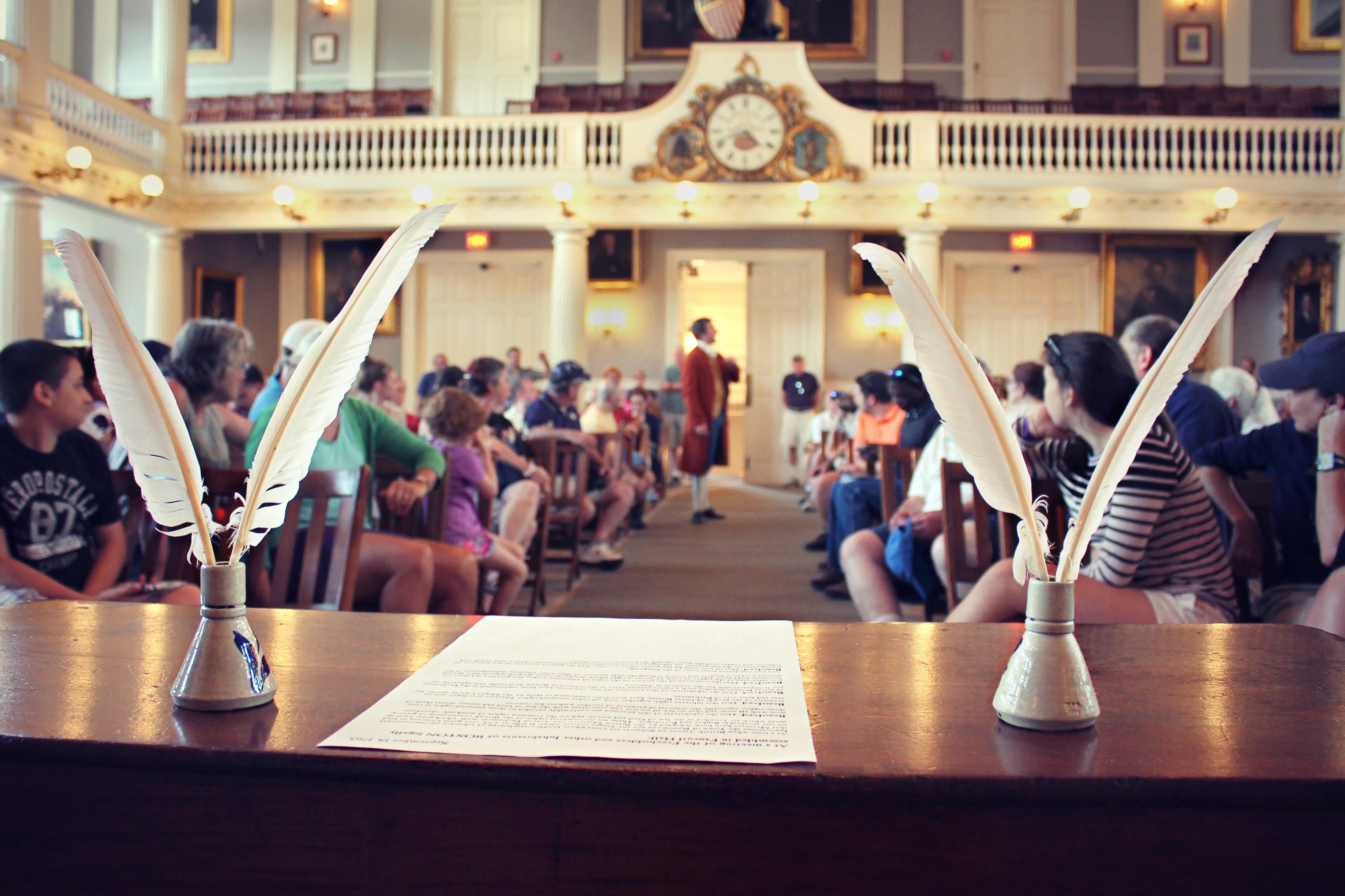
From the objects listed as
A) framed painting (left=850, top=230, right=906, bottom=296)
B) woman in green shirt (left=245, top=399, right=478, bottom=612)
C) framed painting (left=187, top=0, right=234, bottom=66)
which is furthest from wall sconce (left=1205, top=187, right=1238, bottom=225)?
framed painting (left=187, top=0, right=234, bottom=66)

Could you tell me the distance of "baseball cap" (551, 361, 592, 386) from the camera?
6.05 meters

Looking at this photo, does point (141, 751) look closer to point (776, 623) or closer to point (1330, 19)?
point (776, 623)

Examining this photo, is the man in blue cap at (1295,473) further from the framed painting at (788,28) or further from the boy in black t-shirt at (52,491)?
the framed painting at (788,28)

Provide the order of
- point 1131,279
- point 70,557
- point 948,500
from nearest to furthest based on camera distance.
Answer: point 70,557 < point 948,500 < point 1131,279

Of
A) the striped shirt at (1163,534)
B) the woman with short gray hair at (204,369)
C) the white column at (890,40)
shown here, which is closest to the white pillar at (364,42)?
the white column at (890,40)

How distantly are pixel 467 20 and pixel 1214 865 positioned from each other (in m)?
15.7

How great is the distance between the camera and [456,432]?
3668 millimetres

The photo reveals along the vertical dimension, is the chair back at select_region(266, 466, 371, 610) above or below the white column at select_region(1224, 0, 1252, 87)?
below

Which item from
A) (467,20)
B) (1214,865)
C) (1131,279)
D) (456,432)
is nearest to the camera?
(1214,865)

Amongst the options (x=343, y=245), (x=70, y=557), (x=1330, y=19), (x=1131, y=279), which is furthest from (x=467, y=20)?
(x=70, y=557)

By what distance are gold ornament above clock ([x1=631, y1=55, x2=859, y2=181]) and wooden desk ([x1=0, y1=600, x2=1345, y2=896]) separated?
32.9 feet

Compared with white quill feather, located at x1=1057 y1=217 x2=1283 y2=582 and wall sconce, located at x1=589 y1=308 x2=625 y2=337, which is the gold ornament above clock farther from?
white quill feather, located at x1=1057 y1=217 x2=1283 y2=582

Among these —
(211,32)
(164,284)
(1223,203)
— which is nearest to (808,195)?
(1223,203)

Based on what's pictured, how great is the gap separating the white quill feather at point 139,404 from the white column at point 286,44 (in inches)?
608
